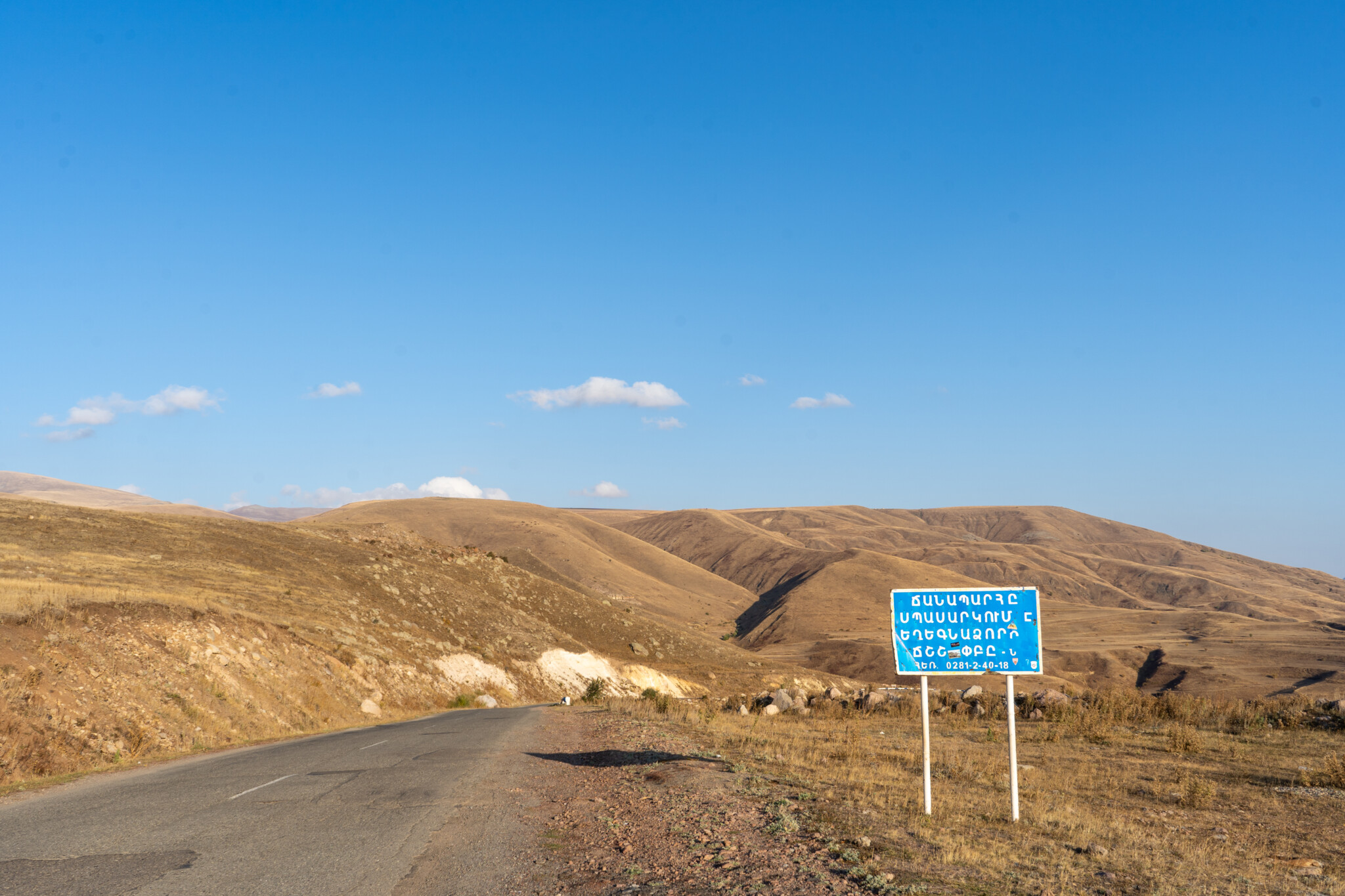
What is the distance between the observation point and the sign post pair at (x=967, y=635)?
10719 millimetres

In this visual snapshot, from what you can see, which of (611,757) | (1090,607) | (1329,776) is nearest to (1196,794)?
(1329,776)

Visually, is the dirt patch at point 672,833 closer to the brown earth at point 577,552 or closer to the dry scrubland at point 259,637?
the dry scrubland at point 259,637

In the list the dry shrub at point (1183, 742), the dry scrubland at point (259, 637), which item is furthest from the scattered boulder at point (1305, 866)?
the dry scrubland at point (259, 637)

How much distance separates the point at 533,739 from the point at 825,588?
96962mm

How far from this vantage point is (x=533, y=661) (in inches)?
2117

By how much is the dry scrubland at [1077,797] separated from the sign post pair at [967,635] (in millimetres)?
1288

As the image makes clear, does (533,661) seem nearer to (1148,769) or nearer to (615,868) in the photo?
(1148,769)

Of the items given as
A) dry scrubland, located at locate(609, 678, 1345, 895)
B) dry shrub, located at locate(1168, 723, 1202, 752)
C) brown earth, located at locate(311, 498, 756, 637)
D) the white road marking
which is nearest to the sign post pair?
dry scrubland, located at locate(609, 678, 1345, 895)

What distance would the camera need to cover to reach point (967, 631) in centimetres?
1105

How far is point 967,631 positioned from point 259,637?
28.0 meters

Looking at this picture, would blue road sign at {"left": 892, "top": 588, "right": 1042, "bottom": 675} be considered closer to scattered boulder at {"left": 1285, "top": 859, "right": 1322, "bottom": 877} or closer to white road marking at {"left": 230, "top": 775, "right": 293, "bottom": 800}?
scattered boulder at {"left": 1285, "top": 859, "right": 1322, "bottom": 877}

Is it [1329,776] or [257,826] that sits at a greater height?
[257,826]

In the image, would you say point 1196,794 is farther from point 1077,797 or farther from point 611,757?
point 611,757

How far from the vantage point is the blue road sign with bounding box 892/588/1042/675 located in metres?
10.8
